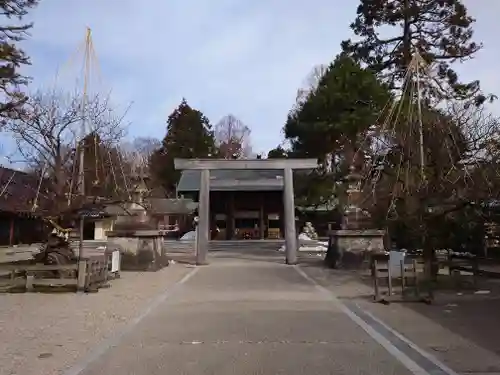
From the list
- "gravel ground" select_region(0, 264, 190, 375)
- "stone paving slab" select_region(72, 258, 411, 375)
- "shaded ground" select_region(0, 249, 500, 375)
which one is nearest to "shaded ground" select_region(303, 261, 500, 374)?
"shaded ground" select_region(0, 249, 500, 375)

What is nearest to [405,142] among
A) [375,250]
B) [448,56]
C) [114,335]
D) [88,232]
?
[375,250]

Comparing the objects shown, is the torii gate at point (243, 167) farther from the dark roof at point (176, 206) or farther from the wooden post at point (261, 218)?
the dark roof at point (176, 206)

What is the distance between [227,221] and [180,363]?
41.4 meters

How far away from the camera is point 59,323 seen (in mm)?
9820

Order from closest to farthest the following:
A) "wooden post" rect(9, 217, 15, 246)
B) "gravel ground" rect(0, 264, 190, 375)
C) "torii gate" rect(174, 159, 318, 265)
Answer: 1. "gravel ground" rect(0, 264, 190, 375)
2. "torii gate" rect(174, 159, 318, 265)
3. "wooden post" rect(9, 217, 15, 246)

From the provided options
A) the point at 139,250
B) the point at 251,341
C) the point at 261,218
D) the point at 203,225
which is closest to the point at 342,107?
the point at 203,225

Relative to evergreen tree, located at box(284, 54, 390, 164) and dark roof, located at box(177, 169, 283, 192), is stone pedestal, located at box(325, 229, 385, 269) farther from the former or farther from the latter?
dark roof, located at box(177, 169, 283, 192)

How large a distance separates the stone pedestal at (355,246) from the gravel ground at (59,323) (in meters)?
8.57

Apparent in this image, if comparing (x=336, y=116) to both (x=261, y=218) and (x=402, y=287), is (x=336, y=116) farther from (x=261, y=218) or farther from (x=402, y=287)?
(x=261, y=218)

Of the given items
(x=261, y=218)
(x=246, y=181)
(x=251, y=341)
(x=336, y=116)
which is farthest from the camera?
(x=261, y=218)

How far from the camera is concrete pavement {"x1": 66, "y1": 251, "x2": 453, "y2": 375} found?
659cm

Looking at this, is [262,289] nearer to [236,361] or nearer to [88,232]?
[236,361]

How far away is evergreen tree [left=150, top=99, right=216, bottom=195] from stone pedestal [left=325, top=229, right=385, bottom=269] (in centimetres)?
3817

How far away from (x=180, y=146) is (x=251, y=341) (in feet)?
177
